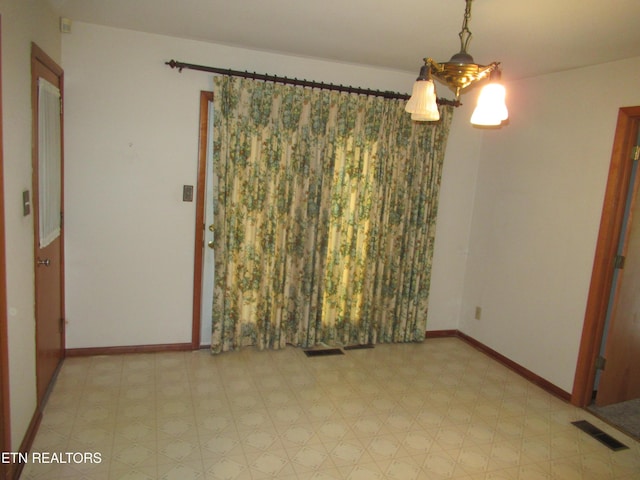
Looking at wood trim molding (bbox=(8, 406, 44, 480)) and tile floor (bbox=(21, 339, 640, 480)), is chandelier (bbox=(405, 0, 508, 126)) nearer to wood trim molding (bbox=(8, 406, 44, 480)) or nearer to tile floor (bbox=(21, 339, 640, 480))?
tile floor (bbox=(21, 339, 640, 480))

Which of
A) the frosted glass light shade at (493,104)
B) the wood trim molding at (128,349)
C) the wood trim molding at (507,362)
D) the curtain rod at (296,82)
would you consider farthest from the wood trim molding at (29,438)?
the wood trim molding at (507,362)

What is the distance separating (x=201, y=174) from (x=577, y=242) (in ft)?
9.50

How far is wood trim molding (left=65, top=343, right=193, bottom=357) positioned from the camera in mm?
3418

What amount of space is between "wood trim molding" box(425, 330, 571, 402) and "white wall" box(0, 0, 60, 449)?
132 inches

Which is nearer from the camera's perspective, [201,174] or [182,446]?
[182,446]

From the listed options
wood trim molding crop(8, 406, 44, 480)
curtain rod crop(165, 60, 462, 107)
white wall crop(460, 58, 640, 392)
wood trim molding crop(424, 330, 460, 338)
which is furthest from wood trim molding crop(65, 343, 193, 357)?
white wall crop(460, 58, 640, 392)

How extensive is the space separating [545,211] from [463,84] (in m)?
2.05

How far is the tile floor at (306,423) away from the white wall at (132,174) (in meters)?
0.41

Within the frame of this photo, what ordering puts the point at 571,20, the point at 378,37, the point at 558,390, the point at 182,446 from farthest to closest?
the point at 558,390
the point at 378,37
the point at 182,446
the point at 571,20

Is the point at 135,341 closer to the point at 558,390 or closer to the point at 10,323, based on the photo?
the point at 10,323

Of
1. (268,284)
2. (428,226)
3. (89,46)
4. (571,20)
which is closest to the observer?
(571,20)

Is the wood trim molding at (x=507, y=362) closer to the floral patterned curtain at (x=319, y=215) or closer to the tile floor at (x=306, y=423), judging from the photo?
the tile floor at (x=306, y=423)

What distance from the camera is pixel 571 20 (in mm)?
2299

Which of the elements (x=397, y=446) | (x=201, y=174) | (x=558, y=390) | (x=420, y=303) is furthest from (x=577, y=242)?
(x=201, y=174)
